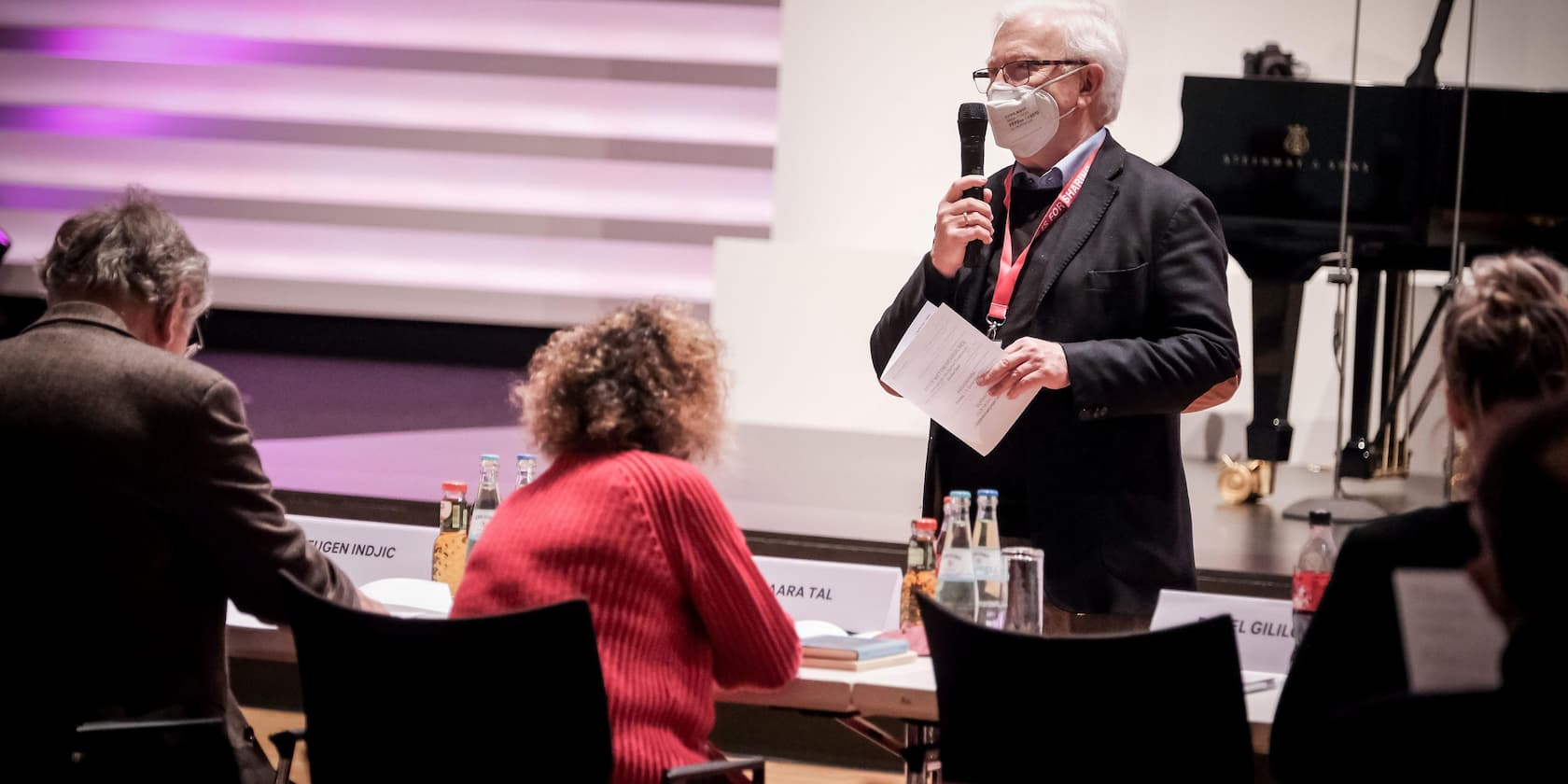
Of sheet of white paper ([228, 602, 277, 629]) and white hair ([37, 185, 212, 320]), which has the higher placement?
white hair ([37, 185, 212, 320])

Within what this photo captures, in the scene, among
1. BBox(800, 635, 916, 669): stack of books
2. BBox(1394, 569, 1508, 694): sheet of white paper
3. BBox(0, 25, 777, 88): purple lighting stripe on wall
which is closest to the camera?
BBox(1394, 569, 1508, 694): sheet of white paper

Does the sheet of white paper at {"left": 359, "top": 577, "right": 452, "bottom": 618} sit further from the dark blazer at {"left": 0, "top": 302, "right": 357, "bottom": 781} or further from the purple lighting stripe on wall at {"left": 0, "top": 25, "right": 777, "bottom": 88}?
the purple lighting stripe on wall at {"left": 0, "top": 25, "right": 777, "bottom": 88}

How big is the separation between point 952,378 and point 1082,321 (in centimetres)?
23

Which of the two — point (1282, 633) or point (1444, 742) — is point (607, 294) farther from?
point (1444, 742)

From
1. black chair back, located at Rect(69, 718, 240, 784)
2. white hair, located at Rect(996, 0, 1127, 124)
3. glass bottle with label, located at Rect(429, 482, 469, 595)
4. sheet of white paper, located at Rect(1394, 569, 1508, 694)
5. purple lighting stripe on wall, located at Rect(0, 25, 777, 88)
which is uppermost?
purple lighting stripe on wall, located at Rect(0, 25, 777, 88)

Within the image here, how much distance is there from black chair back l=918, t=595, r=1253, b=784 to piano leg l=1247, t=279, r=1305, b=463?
3738 millimetres

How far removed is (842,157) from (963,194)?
3.52m

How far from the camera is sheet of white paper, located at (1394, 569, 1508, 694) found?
1.13 m

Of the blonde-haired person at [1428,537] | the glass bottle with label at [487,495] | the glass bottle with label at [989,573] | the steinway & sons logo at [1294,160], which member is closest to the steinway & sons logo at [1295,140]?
the steinway & sons logo at [1294,160]

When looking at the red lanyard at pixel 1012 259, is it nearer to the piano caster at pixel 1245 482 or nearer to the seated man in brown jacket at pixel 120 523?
the seated man in brown jacket at pixel 120 523

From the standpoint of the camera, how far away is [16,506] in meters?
1.88

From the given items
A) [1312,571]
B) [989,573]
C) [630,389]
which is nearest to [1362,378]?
[1312,571]

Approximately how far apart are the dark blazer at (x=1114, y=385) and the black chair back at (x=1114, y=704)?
0.74m

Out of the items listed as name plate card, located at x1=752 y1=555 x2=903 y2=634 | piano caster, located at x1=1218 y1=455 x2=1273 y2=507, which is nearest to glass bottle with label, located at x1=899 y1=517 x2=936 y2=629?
name plate card, located at x1=752 y1=555 x2=903 y2=634
